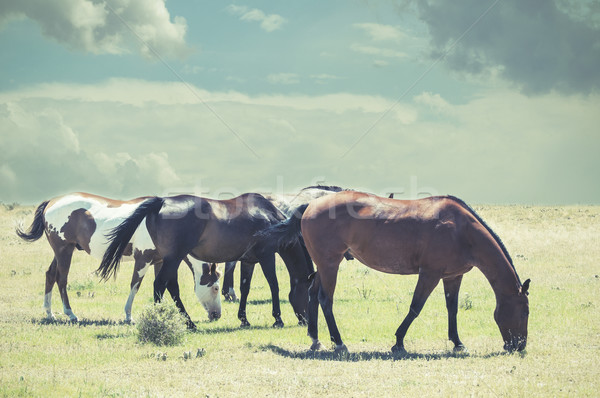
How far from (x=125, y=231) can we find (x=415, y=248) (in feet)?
19.5

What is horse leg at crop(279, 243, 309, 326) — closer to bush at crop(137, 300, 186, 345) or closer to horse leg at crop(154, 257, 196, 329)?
horse leg at crop(154, 257, 196, 329)

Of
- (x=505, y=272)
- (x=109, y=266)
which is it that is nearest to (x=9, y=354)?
(x=109, y=266)

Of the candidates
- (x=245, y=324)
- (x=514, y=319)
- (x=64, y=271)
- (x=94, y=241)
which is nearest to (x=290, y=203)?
(x=245, y=324)

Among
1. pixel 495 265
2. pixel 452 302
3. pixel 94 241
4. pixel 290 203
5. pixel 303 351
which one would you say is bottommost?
pixel 303 351

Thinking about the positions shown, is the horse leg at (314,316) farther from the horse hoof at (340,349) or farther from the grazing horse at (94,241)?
the grazing horse at (94,241)

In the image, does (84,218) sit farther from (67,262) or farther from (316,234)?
(316,234)

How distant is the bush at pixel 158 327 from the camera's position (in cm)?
1081

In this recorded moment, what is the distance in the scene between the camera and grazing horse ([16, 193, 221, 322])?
44.0 feet

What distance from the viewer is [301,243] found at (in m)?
14.4

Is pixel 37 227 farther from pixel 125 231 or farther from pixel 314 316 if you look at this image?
pixel 314 316

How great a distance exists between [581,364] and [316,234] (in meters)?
4.73

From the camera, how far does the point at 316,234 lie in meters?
10.6

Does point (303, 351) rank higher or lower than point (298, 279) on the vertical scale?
lower

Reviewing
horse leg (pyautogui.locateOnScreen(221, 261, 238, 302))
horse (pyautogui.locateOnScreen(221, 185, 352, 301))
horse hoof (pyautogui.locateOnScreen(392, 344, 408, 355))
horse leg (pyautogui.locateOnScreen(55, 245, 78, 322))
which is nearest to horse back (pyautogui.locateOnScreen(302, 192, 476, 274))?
horse hoof (pyautogui.locateOnScreen(392, 344, 408, 355))
